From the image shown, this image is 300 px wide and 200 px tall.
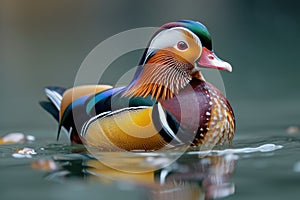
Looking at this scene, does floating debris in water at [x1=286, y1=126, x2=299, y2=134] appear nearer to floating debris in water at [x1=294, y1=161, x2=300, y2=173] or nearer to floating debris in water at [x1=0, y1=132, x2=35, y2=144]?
floating debris in water at [x1=294, y1=161, x2=300, y2=173]

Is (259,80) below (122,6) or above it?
below

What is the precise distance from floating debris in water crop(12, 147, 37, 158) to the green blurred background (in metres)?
1.15

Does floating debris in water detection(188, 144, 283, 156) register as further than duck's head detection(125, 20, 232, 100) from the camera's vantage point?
No

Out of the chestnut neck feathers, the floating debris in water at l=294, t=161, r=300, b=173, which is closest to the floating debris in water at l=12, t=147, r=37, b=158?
the chestnut neck feathers

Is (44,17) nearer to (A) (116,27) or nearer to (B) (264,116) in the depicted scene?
(A) (116,27)

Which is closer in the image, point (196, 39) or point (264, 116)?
point (196, 39)

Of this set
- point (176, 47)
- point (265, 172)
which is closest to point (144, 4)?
point (176, 47)

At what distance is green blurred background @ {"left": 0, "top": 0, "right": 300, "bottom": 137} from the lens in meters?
6.34

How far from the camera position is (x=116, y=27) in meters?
10.2

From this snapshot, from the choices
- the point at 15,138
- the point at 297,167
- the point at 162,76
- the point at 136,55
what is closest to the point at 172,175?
the point at 297,167

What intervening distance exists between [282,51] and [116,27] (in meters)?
2.40

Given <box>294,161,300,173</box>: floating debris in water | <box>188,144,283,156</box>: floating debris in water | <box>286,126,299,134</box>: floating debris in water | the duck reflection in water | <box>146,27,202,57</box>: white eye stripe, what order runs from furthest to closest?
<box>286,126,299,134</box>: floating debris in water < <box>146,27,202,57</box>: white eye stripe < <box>188,144,283,156</box>: floating debris in water < <box>294,161,300,173</box>: floating debris in water < the duck reflection in water

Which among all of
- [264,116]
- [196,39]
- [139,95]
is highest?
[196,39]

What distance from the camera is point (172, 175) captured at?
3.43m
